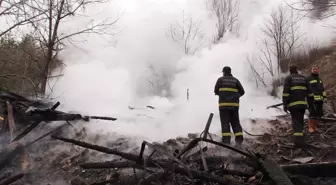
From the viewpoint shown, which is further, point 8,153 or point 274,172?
point 8,153

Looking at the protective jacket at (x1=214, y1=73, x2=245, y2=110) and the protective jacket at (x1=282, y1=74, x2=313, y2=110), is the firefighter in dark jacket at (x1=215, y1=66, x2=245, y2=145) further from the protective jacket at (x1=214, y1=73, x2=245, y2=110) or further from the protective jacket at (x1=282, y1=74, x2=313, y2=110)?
the protective jacket at (x1=282, y1=74, x2=313, y2=110)

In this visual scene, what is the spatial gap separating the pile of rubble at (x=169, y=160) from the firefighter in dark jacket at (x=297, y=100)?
31cm

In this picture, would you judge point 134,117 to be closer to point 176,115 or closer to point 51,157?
point 176,115

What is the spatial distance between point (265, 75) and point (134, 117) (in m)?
10.2

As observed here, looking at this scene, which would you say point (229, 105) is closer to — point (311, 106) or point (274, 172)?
point (311, 106)

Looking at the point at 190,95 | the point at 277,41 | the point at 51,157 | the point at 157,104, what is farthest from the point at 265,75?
the point at 51,157

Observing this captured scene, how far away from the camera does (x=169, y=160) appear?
307 cm

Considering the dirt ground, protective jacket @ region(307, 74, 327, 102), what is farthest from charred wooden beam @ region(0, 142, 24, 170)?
protective jacket @ region(307, 74, 327, 102)

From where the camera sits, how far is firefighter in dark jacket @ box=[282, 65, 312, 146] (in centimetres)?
610

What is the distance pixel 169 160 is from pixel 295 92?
3990mm

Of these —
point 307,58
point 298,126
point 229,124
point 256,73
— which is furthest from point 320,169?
point 307,58

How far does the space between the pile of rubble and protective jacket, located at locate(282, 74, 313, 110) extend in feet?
2.72

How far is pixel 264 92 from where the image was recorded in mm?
14867

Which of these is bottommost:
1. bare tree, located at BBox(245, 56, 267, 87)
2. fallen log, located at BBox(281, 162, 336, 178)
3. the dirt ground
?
the dirt ground
